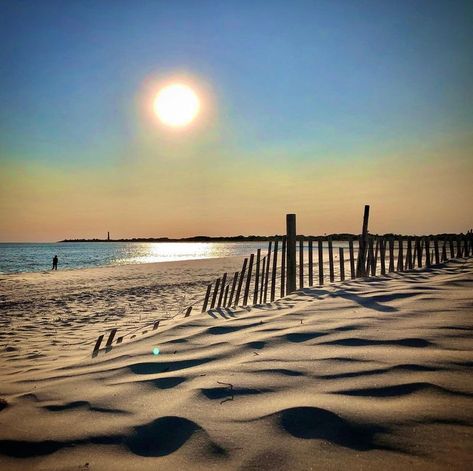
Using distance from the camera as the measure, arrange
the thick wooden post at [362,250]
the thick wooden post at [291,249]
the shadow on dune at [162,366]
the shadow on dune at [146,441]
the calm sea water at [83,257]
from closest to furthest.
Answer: the shadow on dune at [146,441], the shadow on dune at [162,366], the thick wooden post at [291,249], the thick wooden post at [362,250], the calm sea water at [83,257]

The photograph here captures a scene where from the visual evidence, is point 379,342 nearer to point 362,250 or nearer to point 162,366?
point 162,366

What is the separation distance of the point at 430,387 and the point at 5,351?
22.1ft

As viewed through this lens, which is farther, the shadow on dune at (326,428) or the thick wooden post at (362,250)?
the thick wooden post at (362,250)

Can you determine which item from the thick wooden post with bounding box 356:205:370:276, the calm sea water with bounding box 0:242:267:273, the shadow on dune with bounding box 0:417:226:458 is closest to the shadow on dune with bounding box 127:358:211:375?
the shadow on dune with bounding box 0:417:226:458

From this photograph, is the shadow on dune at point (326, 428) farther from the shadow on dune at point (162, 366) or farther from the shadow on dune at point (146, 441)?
the shadow on dune at point (162, 366)

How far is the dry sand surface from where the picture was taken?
179cm

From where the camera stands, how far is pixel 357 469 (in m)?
1.60

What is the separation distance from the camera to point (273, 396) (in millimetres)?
2340

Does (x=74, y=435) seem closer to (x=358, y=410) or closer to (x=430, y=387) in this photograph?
(x=358, y=410)

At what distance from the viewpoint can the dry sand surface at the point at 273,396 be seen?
1790mm

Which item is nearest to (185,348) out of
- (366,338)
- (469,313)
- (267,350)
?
(267,350)

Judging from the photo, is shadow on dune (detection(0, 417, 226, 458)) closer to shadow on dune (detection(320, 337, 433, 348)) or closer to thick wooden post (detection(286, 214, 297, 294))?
shadow on dune (detection(320, 337, 433, 348))

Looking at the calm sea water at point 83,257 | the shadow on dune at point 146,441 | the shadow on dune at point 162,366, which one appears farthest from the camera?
the calm sea water at point 83,257

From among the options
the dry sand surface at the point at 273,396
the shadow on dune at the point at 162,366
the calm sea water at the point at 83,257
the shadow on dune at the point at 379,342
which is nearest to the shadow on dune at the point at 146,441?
the dry sand surface at the point at 273,396
